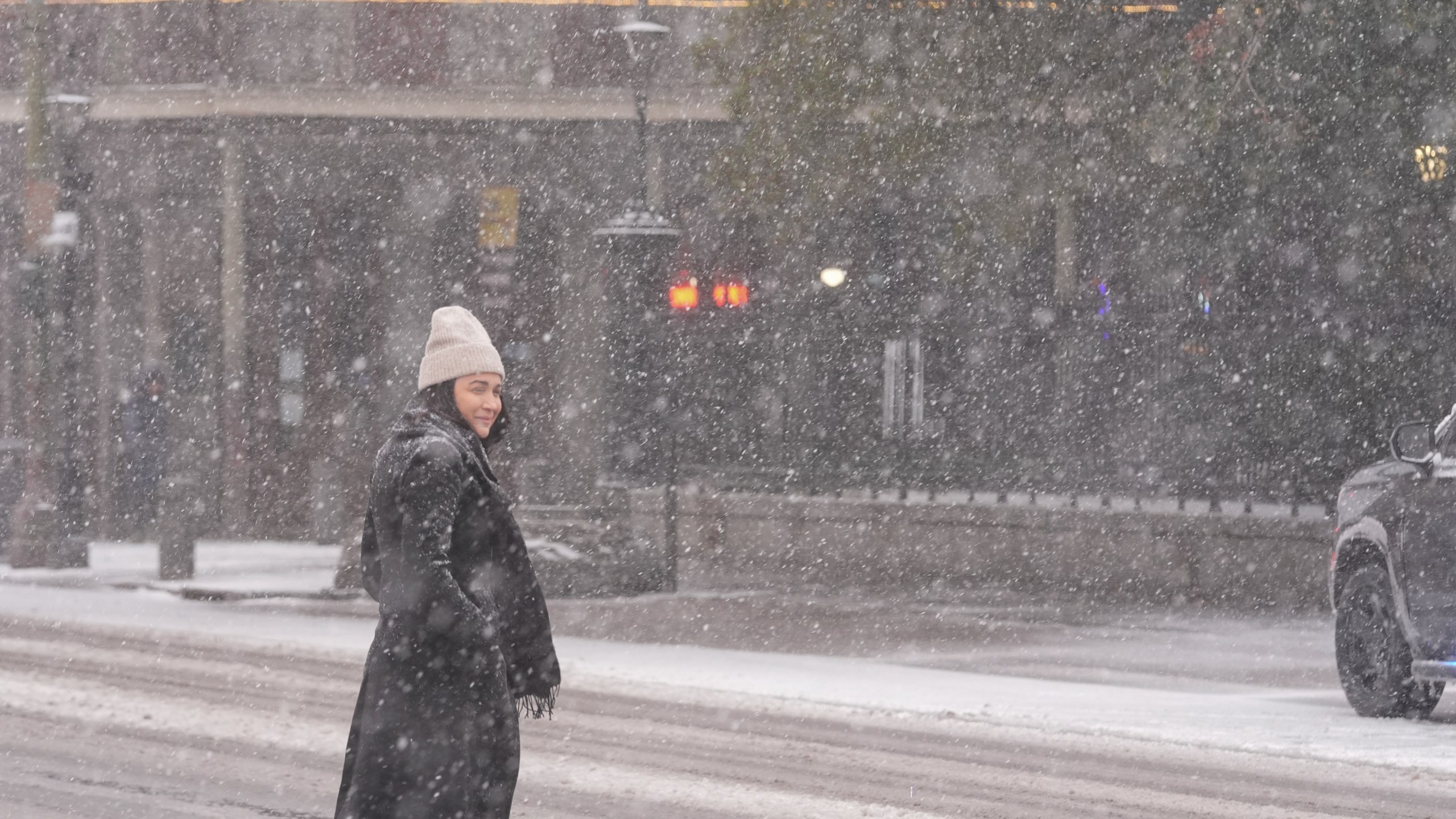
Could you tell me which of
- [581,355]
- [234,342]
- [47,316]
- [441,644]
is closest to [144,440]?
[234,342]

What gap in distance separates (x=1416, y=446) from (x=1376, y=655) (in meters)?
1.20

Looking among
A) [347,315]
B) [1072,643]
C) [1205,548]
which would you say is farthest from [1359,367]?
[347,315]

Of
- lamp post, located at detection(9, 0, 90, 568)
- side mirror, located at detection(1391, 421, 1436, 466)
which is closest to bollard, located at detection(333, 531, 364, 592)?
lamp post, located at detection(9, 0, 90, 568)

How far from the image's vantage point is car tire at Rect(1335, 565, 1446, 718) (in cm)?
1062

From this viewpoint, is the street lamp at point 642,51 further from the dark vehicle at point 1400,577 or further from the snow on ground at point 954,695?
the dark vehicle at point 1400,577

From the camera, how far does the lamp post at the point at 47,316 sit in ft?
64.3

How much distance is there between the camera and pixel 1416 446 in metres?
10.4

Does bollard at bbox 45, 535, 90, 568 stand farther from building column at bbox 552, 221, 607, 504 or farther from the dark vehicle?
the dark vehicle

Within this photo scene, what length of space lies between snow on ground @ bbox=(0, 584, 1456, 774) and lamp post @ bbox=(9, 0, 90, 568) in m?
4.27

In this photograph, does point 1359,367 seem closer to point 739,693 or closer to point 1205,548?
point 1205,548

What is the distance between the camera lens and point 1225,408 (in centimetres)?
1792

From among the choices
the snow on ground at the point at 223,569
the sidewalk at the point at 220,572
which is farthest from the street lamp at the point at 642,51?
the snow on ground at the point at 223,569

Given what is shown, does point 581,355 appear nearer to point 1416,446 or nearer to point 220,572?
point 220,572

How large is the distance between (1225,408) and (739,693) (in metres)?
7.84
